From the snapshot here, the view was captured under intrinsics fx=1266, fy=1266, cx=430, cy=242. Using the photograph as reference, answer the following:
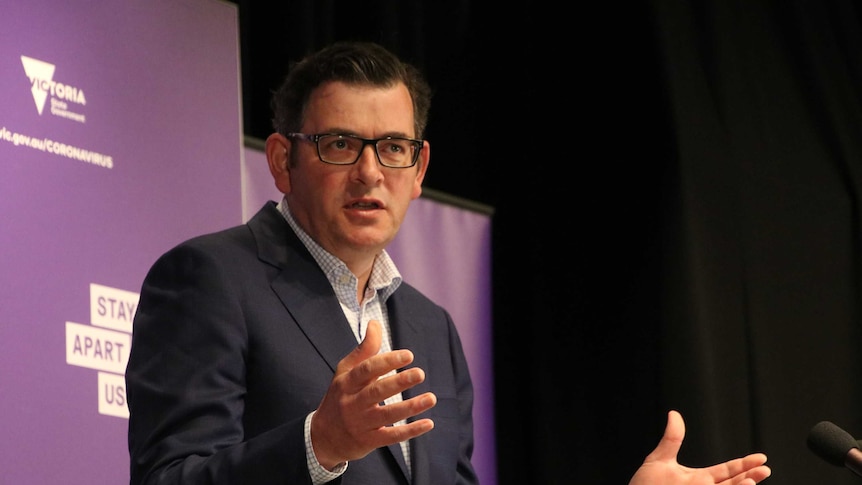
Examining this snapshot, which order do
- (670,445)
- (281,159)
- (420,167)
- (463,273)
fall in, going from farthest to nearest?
(463,273), (420,167), (281,159), (670,445)

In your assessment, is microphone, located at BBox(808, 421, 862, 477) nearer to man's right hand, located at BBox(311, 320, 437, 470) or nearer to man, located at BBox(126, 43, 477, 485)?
man, located at BBox(126, 43, 477, 485)

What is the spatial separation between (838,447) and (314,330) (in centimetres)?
102

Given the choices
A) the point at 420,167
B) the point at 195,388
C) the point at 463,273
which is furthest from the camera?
the point at 463,273

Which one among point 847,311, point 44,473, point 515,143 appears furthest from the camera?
point 515,143

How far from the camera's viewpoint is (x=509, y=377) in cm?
531

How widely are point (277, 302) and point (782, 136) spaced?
10.3 feet

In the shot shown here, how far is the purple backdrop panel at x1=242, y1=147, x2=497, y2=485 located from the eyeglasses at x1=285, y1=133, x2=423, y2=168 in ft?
5.85

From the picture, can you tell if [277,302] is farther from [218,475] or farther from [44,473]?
[44,473]

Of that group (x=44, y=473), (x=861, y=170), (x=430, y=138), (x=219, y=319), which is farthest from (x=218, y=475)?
(x=861, y=170)

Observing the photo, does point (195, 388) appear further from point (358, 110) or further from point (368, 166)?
Result: point (358, 110)

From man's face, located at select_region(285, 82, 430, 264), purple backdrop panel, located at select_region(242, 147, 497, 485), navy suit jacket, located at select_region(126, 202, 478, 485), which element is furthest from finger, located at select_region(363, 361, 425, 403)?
purple backdrop panel, located at select_region(242, 147, 497, 485)

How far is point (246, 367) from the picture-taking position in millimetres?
2434

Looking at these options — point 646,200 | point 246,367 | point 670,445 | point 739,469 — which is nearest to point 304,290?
point 246,367

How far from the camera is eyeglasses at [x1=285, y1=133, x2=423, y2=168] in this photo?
2.71 metres
